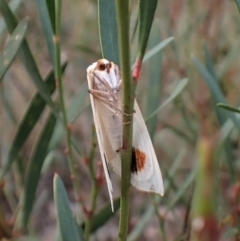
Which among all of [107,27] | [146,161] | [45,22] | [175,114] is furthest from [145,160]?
[175,114]

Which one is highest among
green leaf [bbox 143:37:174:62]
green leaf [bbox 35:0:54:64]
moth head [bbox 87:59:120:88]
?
green leaf [bbox 35:0:54:64]

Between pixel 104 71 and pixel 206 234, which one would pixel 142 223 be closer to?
pixel 104 71

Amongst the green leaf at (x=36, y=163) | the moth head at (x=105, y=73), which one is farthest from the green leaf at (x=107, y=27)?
the green leaf at (x=36, y=163)

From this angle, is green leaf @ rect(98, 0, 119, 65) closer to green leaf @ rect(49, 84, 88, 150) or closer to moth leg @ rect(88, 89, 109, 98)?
moth leg @ rect(88, 89, 109, 98)

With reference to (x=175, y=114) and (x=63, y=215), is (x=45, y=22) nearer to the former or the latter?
(x=63, y=215)

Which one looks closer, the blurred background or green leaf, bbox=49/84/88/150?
the blurred background

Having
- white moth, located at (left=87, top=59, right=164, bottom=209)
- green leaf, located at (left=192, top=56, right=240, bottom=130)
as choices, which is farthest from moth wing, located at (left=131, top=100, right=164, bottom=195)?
green leaf, located at (left=192, top=56, right=240, bottom=130)

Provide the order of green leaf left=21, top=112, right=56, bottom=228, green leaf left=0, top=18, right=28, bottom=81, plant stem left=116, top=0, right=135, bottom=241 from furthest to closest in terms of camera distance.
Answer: green leaf left=21, top=112, right=56, bottom=228, green leaf left=0, top=18, right=28, bottom=81, plant stem left=116, top=0, right=135, bottom=241

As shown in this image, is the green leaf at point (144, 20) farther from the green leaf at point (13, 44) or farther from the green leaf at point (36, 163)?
the green leaf at point (36, 163)
